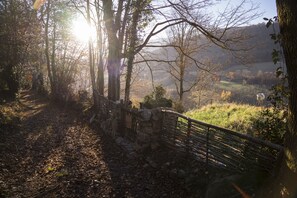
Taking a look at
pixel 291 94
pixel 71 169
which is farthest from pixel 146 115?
pixel 291 94

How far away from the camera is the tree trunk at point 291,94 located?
11.0 feet

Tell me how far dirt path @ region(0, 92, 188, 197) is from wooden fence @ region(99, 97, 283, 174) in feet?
3.02

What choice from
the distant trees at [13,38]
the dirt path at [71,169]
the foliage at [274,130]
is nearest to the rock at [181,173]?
the dirt path at [71,169]

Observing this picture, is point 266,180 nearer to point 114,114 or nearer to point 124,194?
point 124,194

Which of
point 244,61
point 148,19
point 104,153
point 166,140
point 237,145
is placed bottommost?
point 104,153

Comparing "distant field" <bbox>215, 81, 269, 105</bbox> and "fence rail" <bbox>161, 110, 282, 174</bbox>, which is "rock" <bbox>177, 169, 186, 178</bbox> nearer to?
"fence rail" <bbox>161, 110, 282, 174</bbox>

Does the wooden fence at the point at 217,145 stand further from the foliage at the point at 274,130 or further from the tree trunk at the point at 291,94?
Result: the tree trunk at the point at 291,94

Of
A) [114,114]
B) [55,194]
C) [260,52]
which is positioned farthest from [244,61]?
[260,52]

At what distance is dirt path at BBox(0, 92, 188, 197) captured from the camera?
592 centimetres

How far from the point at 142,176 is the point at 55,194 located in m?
2.07

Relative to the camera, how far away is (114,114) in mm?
10305

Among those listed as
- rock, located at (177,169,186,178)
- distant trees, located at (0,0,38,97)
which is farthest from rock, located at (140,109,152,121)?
distant trees, located at (0,0,38,97)

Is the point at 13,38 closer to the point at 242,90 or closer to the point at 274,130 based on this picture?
the point at 274,130

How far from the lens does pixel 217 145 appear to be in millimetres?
5910
